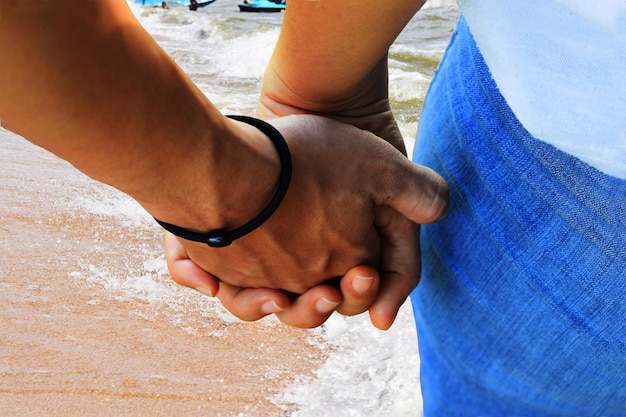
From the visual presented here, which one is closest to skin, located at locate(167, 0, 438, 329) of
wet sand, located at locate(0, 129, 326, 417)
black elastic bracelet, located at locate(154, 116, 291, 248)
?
black elastic bracelet, located at locate(154, 116, 291, 248)

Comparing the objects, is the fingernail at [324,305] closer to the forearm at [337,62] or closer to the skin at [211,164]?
the skin at [211,164]

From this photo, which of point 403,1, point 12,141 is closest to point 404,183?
point 403,1

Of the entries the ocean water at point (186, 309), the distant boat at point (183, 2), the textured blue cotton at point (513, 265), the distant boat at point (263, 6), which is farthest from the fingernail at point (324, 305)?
the distant boat at point (183, 2)

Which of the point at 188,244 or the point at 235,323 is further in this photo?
the point at 235,323

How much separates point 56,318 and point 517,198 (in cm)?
140

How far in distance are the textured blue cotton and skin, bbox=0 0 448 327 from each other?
0.23 ft

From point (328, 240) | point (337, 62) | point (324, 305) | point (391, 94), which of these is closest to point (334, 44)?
point (337, 62)

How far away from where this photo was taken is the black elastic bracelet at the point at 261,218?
2.93 feet

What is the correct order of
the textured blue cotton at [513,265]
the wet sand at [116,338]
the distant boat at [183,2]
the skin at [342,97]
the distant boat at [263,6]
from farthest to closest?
the distant boat at [183,2] < the distant boat at [263,6] < the wet sand at [116,338] < the skin at [342,97] < the textured blue cotton at [513,265]

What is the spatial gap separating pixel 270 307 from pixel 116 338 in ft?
2.77

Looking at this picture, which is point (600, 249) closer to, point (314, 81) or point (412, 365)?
point (314, 81)

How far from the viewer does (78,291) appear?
1.95 metres

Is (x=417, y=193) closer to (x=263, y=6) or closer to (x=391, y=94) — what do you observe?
(x=391, y=94)

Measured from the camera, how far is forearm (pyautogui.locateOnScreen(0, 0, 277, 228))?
0.63m
